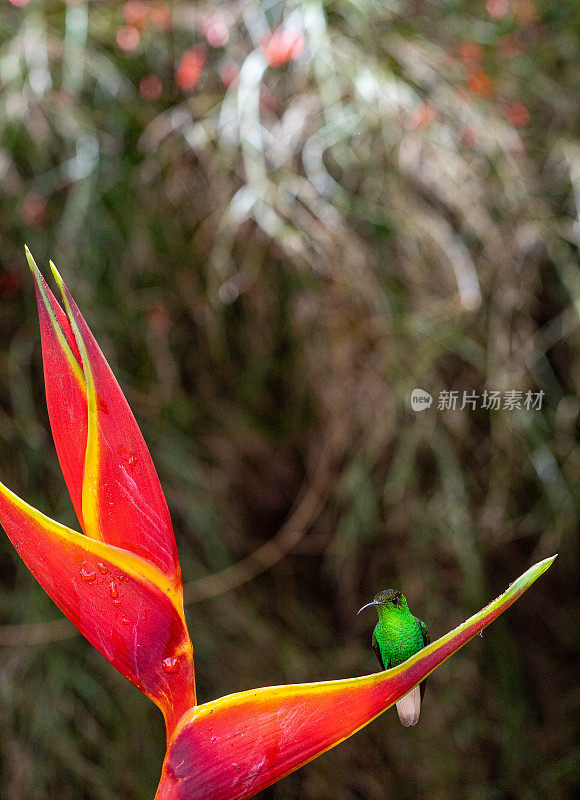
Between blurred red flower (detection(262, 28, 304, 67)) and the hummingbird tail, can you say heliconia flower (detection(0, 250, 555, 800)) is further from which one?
blurred red flower (detection(262, 28, 304, 67))

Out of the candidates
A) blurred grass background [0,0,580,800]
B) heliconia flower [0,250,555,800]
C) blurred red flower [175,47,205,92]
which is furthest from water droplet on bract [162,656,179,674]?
blurred red flower [175,47,205,92]

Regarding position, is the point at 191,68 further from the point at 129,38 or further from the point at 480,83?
the point at 480,83

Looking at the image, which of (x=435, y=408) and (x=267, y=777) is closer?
(x=267, y=777)

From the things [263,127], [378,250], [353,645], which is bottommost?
[353,645]

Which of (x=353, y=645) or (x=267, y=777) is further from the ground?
(x=267, y=777)

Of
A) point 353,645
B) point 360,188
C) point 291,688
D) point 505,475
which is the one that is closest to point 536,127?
point 360,188

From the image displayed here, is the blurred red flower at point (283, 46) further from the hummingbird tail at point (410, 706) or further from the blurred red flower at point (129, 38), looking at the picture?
the hummingbird tail at point (410, 706)

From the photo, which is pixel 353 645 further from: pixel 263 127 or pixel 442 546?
pixel 263 127
